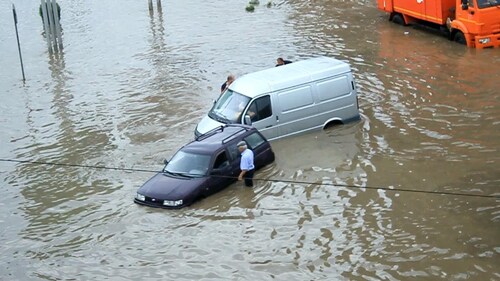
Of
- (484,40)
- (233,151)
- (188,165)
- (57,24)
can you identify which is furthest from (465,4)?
(57,24)

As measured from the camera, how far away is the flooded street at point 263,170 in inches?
564

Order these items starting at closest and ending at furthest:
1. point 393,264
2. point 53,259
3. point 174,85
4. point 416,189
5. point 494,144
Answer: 1. point 393,264
2. point 53,259
3. point 416,189
4. point 494,144
5. point 174,85

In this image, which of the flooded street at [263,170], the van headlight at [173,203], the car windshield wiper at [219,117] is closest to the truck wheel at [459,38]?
the flooded street at [263,170]

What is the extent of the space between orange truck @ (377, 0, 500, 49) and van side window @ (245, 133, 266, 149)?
11330 millimetres

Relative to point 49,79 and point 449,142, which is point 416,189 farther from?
point 49,79

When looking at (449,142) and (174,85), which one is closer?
(449,142)

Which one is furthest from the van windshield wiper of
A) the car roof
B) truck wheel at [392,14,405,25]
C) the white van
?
truck wheel at [392,14,405,25]

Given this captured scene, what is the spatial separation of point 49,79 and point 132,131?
26.5 ft

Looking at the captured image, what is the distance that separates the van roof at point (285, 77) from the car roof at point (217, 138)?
147 centimetres

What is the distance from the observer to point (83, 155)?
20500mm

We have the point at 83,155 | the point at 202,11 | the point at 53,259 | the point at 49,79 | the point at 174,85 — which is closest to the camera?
the point at 53,259

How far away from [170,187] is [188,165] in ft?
2.45

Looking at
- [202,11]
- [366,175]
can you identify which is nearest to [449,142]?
[366,175]

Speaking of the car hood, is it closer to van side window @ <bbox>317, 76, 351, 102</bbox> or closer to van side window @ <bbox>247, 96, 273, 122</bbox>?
van side window @ <bbox>247, 96, 273, 122</bbox>
